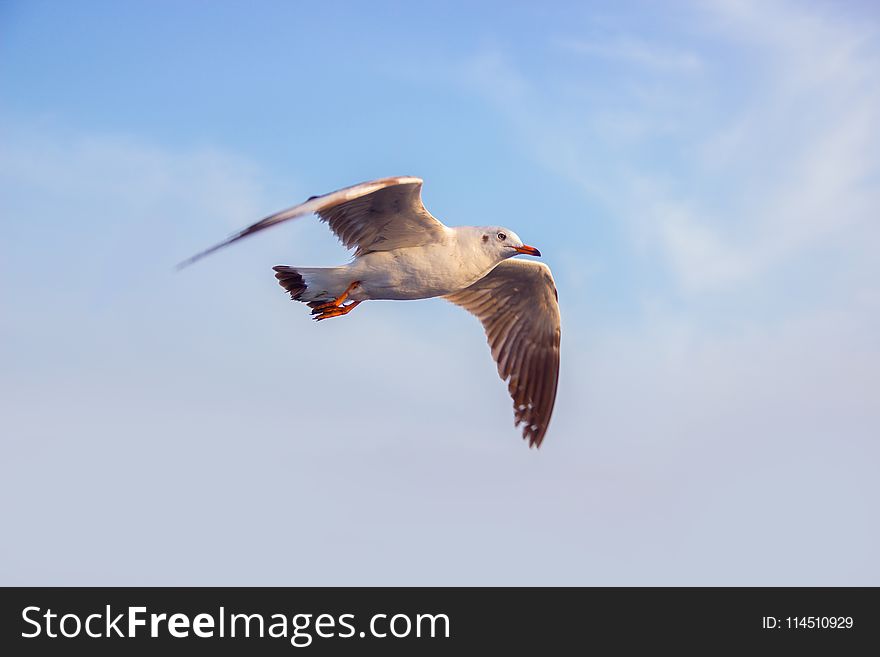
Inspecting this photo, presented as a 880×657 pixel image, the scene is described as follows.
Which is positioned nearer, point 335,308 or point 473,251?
point 473,251

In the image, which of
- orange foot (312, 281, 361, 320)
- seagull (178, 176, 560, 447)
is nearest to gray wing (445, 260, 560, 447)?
seagull (178, 176, 560, 447)

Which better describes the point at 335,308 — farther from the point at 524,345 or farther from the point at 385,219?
the point at 524,345

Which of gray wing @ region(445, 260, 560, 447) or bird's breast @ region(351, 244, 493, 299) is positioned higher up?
gray wing @ region(445, 260, 560, 447)

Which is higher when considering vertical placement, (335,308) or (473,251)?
(473,251)

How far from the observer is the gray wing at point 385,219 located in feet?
45.5

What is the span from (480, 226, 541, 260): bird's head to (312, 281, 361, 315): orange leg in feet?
6.33

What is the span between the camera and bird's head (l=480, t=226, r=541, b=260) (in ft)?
48.1

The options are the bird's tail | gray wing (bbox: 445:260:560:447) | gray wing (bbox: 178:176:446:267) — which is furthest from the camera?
gray wing (bbox: 445:260:560:447)

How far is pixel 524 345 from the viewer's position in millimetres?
18281

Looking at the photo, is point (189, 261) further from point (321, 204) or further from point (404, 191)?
point (404, 191)

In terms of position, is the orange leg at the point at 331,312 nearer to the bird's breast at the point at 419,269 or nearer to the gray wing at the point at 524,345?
the bird's breast at the point at 419,269

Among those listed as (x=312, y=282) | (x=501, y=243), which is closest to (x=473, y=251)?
(x=501, y=243)

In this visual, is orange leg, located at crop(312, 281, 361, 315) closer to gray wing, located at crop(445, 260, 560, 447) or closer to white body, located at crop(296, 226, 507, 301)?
white body, located at crop(296, 226, 507, 301)

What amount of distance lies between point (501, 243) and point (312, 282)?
2771 mm
